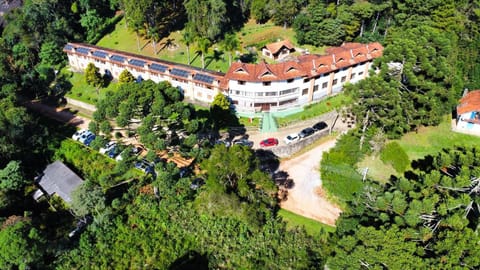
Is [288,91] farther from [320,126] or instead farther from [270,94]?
[320,126]

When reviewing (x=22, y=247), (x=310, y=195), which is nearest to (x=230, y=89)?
(x=310, y=195)

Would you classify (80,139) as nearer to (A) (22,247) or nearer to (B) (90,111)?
(B) (90,111)

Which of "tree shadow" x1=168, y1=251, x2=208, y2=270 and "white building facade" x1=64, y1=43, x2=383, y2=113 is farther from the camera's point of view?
"white building facade" x1=64, y1=43, x2=383, y2=113

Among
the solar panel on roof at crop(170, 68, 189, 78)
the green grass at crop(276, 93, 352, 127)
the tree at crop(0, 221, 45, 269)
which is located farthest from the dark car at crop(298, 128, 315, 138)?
the tree at crop(0, 221, 45, 269)

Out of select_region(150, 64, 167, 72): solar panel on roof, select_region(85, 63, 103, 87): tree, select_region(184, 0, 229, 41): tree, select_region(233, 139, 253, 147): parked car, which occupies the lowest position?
select_region(233, 139, 253, 147): parked car

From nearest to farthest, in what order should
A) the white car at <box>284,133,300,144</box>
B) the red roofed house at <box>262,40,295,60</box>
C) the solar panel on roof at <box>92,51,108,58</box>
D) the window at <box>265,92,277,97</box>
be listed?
the white car at <box>284,133,300,144</box>, the window at <box>265,92,277,97</box>, the solar panel on roof at <box>92,51,108,58</box>, the red roofed house at <box>262,40,295,60</box>

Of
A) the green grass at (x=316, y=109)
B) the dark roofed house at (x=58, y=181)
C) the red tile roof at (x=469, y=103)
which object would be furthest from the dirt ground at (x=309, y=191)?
the dark roofed house at (x=58, y=181)

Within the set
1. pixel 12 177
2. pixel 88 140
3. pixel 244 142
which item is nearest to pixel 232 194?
pixel 244 142

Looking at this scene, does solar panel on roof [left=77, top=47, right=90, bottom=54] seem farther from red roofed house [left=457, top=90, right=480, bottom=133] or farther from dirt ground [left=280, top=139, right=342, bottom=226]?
red roofed house [left=457, top=90, right=480, bottom=133]
